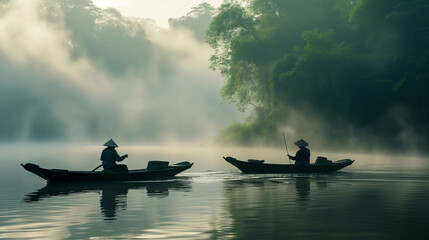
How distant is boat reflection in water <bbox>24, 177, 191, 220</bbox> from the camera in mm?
17734

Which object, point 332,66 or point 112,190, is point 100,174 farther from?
point 332,66

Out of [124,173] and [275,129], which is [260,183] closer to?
[124,173]

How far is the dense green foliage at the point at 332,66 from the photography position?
47688 millimetres

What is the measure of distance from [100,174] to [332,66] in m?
31.7

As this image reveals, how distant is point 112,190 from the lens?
21.8 metres

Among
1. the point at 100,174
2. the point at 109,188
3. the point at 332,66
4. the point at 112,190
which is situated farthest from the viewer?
the point at 332,66

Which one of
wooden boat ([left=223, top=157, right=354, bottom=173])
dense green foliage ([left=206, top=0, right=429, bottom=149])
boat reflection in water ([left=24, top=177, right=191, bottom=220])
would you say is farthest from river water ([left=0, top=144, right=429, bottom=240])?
dense green foliage ([left=206, top=0, right=429, bottom=149])

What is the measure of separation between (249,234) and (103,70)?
10854 centimetres

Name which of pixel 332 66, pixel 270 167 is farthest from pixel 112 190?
pixel 332 66

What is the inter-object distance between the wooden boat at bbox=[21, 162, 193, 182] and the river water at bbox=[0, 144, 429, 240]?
0.32 metres

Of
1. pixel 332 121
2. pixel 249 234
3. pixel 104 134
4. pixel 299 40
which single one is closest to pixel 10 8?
pixel 104 134

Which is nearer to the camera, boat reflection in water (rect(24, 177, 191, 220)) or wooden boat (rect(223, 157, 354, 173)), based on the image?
boat reflection in water (rect(24, 177, 191, 220))

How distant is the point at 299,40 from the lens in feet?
201

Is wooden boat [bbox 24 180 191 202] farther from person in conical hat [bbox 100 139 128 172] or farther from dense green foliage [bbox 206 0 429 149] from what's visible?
dense green foliage [bbox 206 0 429 149]
